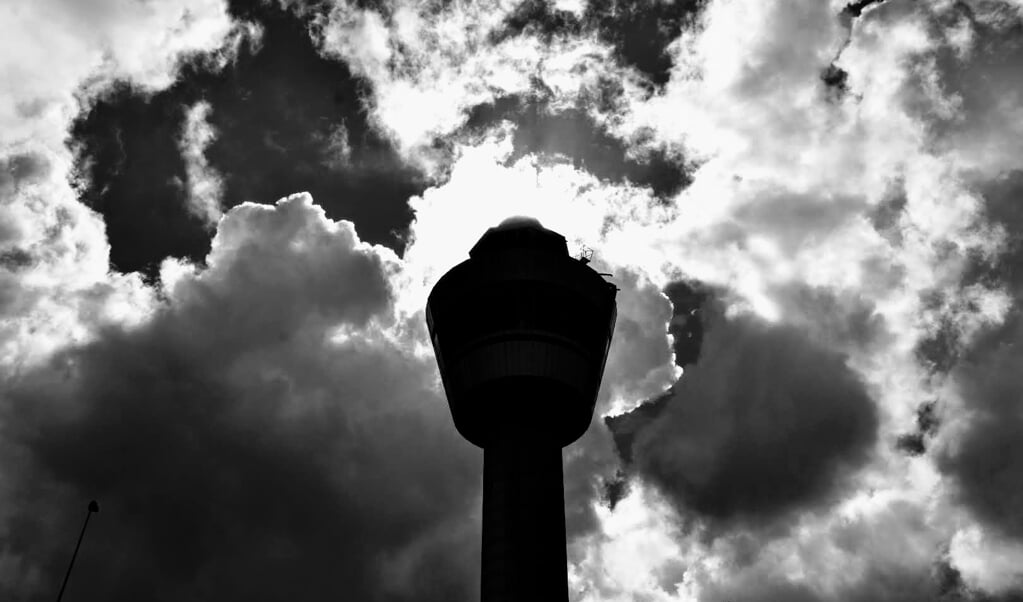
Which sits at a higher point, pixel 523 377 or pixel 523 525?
pixel 523 377

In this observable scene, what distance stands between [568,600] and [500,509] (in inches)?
318

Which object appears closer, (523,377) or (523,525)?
(523,525)

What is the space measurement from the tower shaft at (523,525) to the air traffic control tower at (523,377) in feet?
0.24

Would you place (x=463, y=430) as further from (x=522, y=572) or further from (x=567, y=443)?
(x=522, y=572)

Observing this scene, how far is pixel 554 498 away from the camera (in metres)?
59.7

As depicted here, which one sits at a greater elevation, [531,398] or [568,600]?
[531,398]

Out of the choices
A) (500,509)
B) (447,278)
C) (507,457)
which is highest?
(447,278)

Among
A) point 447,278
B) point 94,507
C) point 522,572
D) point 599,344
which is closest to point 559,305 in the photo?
point 599,344

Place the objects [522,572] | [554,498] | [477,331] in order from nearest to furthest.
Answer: [522,572] → [554,498] → [477,331]

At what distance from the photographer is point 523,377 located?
6219cm

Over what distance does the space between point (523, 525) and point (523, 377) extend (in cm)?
1125

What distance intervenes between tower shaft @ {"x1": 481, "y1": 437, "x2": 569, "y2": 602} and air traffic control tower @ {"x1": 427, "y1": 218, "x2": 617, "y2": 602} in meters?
0.07

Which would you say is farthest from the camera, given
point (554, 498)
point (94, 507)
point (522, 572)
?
point (554, 498)

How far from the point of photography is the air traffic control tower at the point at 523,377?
5744 cm
